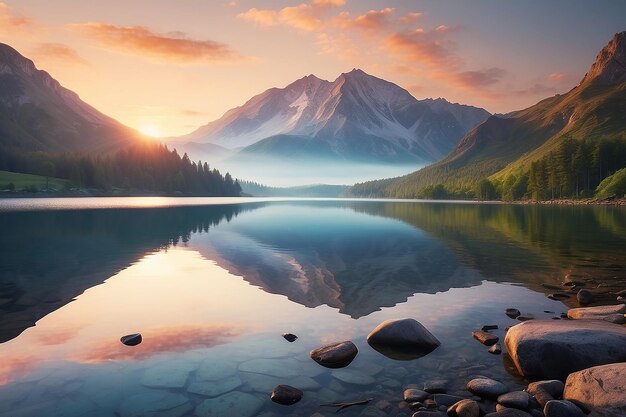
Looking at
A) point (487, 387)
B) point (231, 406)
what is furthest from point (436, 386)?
point (231, 406)

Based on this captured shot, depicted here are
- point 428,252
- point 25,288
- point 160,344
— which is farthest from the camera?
point 428,252

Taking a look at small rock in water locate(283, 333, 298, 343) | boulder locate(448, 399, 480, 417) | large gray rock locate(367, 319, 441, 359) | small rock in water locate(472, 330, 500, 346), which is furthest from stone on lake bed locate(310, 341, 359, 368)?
small rock in water locate(472, 330, 500, 346)

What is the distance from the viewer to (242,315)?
21.7 m

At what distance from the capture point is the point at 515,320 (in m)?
20.5

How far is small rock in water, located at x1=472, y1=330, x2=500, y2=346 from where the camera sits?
17297 millimetres

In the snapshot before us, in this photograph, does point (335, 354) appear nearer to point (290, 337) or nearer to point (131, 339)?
point (290, 337)

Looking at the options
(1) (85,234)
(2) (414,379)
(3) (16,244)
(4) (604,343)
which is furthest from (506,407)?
(1) (85,234)

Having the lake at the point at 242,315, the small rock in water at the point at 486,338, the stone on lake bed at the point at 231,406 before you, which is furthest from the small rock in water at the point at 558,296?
the stone on lake bed at the point at 231,406

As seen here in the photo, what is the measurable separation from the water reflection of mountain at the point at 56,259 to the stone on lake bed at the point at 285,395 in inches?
503

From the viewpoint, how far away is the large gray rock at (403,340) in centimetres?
1653

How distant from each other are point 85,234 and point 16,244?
11733 mm

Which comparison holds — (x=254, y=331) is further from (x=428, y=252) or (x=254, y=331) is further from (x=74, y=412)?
(x=428, y=252)

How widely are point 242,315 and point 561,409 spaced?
1499 centimetres

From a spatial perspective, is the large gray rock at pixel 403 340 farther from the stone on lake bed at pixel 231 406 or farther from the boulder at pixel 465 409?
the stone on lake bed at pixel 231 406
